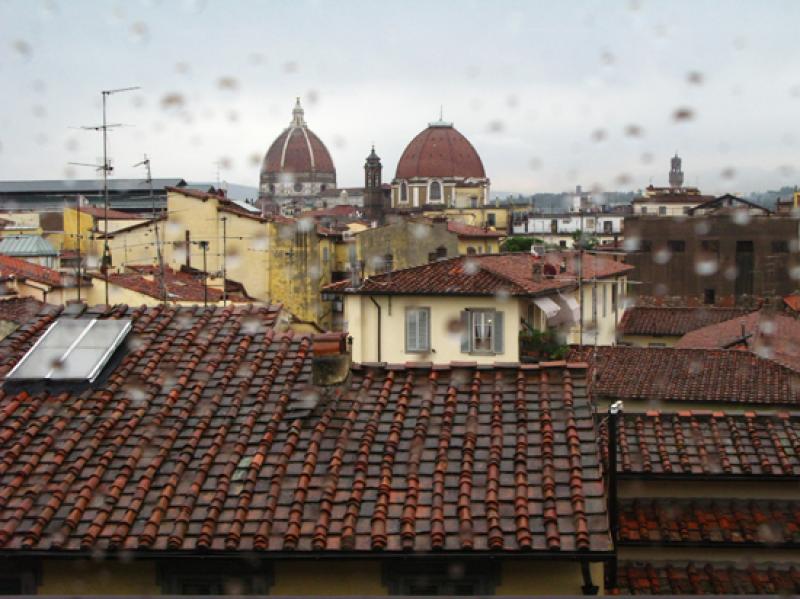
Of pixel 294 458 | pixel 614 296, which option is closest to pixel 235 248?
pixel 614 296

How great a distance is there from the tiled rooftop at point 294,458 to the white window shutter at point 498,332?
1144cm

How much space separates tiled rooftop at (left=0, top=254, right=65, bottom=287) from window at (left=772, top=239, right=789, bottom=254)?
2635cm

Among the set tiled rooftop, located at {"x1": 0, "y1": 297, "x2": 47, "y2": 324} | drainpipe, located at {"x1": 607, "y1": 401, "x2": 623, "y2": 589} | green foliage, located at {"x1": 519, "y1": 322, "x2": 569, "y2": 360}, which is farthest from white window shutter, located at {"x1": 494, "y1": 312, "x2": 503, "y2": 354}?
drainpipe, located at {"x1": 607, "y1": 401, "x2": 623, "y2": 589}

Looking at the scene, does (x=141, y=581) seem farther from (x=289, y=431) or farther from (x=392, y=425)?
(x=392, y=425)

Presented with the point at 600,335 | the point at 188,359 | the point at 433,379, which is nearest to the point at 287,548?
the point at 433,379

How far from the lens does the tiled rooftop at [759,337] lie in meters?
18.3

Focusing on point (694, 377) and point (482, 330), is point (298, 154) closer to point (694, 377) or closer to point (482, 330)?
point (482, 330)

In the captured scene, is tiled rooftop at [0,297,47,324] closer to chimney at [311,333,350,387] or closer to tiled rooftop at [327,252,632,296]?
tiled rooftop at [327,252,632,296]

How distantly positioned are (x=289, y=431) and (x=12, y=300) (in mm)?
11083

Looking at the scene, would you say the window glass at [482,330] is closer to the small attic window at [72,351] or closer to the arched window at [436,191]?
the small attic window at [72,351]

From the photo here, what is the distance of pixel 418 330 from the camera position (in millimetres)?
19156

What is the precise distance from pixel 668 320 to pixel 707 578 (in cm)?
2082

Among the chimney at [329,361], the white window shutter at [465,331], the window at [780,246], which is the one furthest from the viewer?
the window at [780,246]

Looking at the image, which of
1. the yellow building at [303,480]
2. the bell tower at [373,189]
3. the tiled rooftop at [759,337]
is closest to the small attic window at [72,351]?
the yellow building at [303,480]
